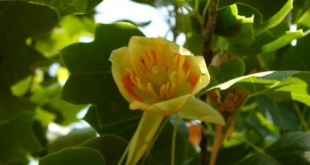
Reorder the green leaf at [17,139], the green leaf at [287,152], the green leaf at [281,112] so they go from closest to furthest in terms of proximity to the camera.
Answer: the green leaf at [287,152] < the green leaf at [17,139] < the green leaf at [281,112]

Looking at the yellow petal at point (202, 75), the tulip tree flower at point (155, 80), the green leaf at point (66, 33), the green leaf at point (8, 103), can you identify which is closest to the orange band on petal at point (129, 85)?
the tulip tree flower at point (155, 80)

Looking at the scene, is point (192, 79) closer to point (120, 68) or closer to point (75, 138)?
point (120, 68)

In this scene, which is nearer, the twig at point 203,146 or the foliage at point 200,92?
the foliage at point 200,92

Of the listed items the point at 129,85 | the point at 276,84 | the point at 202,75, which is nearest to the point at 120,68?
the point at 129,85

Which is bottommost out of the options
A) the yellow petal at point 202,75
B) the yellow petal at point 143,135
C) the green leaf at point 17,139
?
the green leaf at point 17,139

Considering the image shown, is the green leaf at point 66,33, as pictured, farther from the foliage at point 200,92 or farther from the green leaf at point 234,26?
the green leaf at point 234,26

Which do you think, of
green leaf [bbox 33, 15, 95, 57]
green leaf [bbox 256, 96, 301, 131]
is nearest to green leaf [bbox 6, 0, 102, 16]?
green leaf [bbox 256, 96, 301, 131]

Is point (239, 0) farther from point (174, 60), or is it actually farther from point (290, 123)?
point (290, 123)
